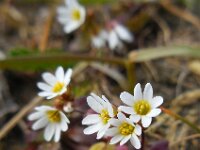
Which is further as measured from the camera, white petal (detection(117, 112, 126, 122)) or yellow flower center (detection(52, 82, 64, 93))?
yellow flower center (detection(52, 82, 64, 93))

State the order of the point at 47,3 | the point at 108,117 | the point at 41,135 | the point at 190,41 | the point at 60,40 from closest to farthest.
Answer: the point at 108,117 → the point at 41,135 → the point at 190,41 → the point at 60,40 → the point at 47,3

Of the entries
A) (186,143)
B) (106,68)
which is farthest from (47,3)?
(186,143)

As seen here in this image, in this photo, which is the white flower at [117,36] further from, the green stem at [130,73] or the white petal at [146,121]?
the white petal at [146,121]

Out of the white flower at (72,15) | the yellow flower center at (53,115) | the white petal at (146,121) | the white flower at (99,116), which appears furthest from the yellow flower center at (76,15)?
the white petal at (146,121)

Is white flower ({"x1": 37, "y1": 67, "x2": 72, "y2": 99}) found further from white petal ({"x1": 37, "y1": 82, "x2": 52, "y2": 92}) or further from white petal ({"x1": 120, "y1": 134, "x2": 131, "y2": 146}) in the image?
white petal ({"x1": 120, "y1": 134, "x2": 131, "y2": 146})

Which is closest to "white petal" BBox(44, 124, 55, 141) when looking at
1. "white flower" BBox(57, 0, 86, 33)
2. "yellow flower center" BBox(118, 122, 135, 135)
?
"yellow flower center" BBox(118, 122, 135, 135)

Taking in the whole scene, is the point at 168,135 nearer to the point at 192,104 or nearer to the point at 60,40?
the point at 192,104

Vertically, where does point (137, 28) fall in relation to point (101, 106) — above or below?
above
